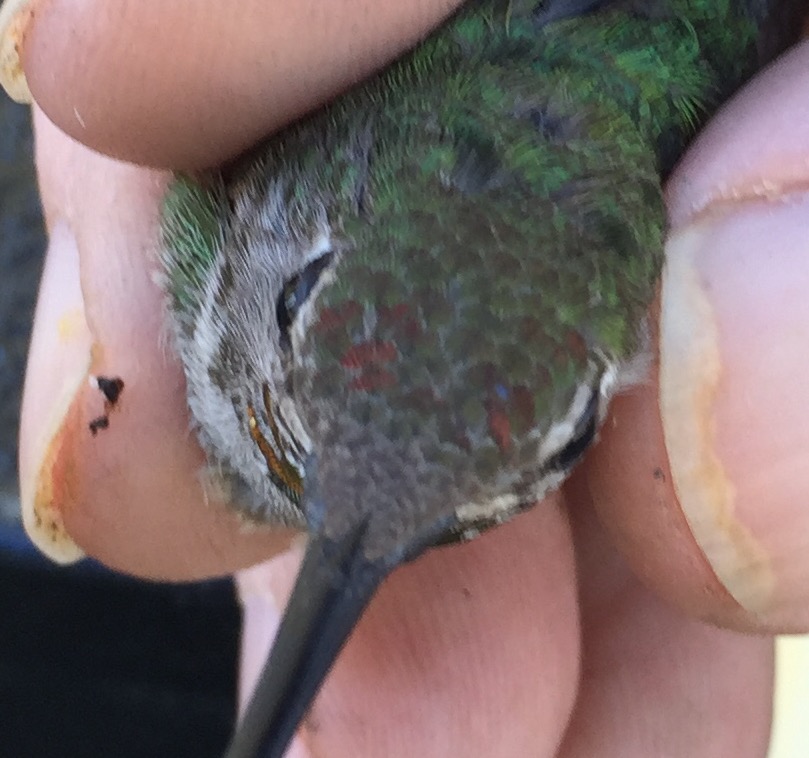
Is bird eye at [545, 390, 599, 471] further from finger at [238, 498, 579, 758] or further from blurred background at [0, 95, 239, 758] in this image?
blurred background at [0, 95, 239, 758]

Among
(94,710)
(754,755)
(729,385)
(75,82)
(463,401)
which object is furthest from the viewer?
(94,710)

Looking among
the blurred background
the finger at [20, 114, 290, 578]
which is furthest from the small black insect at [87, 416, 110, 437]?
the blurred background

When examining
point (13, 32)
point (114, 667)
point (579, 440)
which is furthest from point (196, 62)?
point (114, 667)

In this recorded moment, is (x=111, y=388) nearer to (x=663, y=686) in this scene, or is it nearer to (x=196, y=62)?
(x=196, y=62)

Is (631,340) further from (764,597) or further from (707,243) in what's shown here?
(764,597)

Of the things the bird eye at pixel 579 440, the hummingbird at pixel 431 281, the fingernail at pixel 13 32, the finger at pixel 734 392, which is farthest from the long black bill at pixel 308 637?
the fingernail at pixel 13 32

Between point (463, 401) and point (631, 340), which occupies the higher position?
point (463, 401)

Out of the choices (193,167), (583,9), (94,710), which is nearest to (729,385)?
(583,9)
